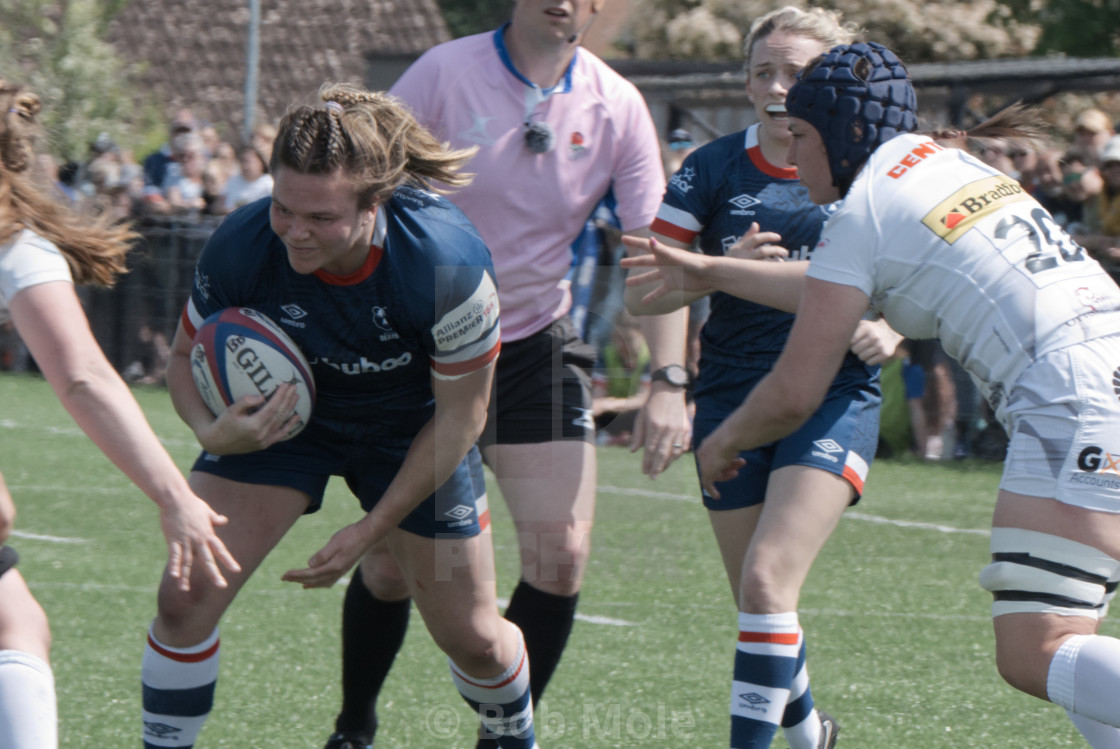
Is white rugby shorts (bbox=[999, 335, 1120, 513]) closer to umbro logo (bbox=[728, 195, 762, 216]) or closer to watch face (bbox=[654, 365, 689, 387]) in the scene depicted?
umbro logo (bbox=[728, 195, 762, 216])

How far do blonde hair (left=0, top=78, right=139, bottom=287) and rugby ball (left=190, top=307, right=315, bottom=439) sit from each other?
1.25ft

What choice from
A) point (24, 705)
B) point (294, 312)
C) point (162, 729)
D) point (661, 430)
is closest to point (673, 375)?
point (661, 430)

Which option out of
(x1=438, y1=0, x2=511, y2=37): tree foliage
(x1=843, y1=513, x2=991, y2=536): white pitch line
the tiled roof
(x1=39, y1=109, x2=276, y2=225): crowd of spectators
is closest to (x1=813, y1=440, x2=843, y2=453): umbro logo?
(x1=843, y1=513, x2=991, y2=536): white pitch line

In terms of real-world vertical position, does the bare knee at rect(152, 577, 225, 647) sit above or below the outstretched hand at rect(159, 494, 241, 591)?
below

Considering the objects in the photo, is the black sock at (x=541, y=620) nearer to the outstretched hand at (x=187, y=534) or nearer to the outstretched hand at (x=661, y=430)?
the outstretched hand at (x=661, y=430)

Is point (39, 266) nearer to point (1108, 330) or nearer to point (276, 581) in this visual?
point (1108, 330)

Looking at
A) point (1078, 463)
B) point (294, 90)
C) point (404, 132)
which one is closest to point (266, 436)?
point (404, 132)

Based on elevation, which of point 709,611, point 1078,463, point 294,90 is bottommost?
point 294,90

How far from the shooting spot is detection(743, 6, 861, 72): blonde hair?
4.10 meters

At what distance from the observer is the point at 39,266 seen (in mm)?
2717

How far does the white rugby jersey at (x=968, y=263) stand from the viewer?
9.51 feet

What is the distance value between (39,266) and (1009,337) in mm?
1896

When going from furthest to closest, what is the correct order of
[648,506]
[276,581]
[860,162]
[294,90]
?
[294,90] → [648,506] → [276,581] → [860,162]

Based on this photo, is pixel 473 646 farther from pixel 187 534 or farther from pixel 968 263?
pixel 968 263
